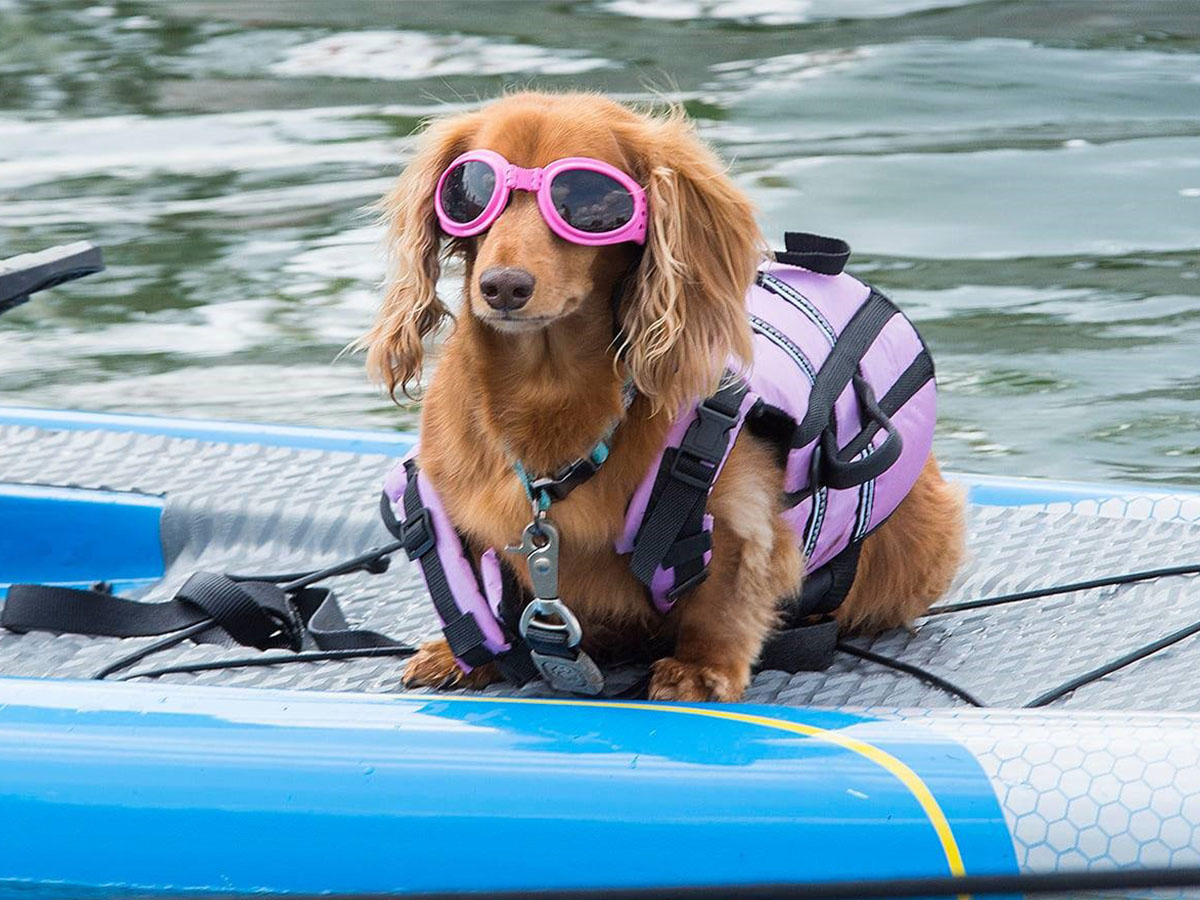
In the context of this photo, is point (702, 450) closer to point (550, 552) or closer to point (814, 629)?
point (550, 552)

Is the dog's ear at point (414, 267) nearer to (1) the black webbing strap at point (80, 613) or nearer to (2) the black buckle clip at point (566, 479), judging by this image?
(2) the black buckle clip at point (566, 479)

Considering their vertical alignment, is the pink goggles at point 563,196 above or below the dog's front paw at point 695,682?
above

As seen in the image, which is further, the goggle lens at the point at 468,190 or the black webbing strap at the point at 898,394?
the black webbing strap at the point at 898,394

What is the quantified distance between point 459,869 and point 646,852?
21cm

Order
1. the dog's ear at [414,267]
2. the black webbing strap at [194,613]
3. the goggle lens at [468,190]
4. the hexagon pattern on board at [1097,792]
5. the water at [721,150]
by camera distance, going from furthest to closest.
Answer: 1. the water at [721,150]
2. the black webbing strap at [194,613]
3. the dog's ear at [414,267]
4. the goggle lens at [468,190]
5. the hexagon pattern on board at [1097,792]

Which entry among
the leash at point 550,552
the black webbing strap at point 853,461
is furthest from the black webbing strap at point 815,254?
the leash at point 550,552

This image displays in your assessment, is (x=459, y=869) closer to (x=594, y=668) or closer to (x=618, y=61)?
(x=594, y=668)

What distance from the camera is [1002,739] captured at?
1.97 metres

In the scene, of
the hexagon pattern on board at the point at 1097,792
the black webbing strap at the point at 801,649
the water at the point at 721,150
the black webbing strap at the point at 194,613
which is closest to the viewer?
the hexagon pattern on board at the point at 1097,792

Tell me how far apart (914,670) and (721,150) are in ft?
16.7

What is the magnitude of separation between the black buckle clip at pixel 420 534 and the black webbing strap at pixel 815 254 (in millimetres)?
646

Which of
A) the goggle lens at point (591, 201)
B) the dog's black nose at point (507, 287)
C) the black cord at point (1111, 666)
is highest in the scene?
the goggle lens at point (591, 201)

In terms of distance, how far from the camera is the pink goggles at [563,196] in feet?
6.48

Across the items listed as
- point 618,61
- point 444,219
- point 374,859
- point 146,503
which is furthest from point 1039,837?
point 618,61
